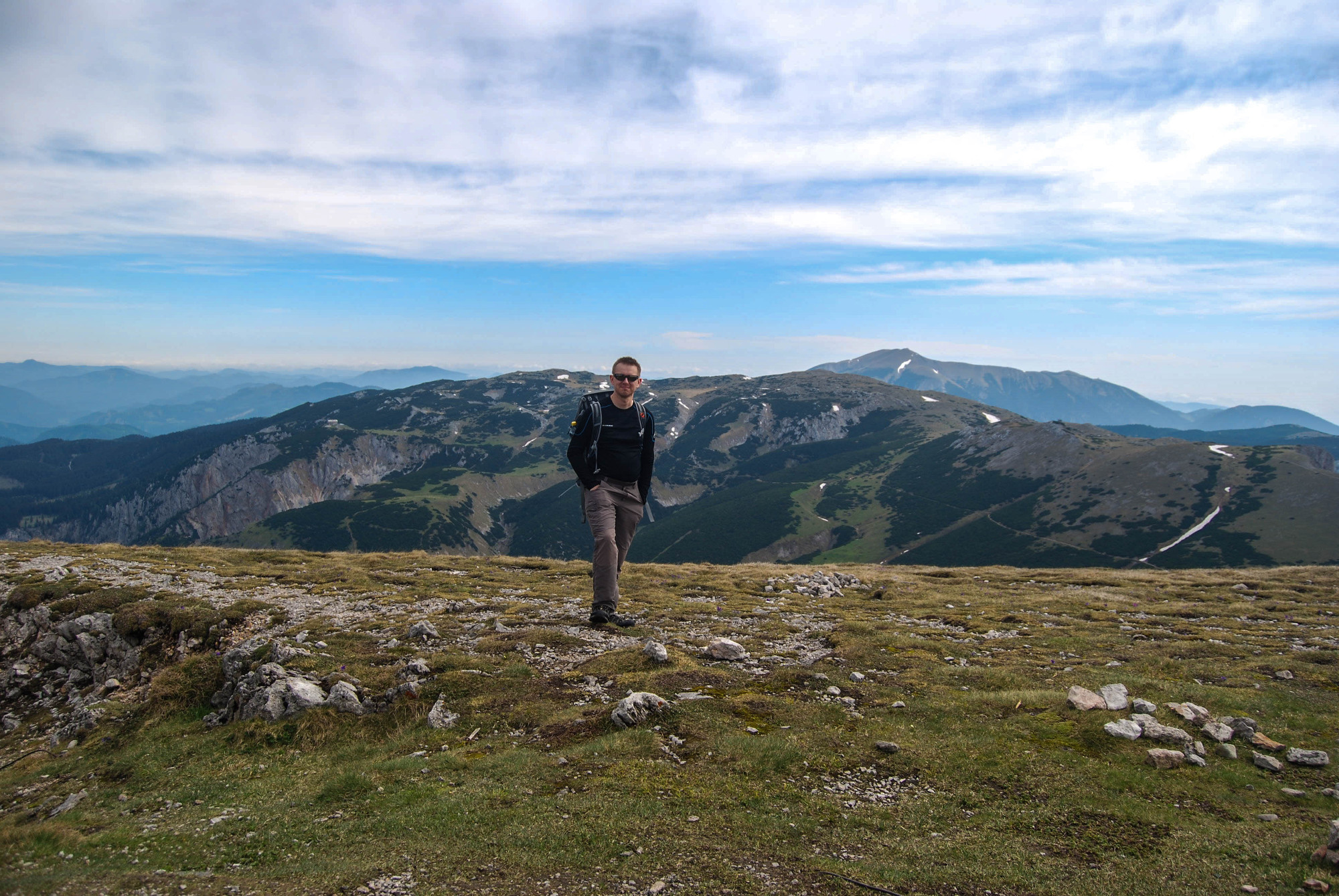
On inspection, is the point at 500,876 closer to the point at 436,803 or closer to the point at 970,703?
the point at 436,803

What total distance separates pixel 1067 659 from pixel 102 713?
86.2 feet

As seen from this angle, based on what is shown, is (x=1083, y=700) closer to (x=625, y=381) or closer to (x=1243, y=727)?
(x=1243, y=727)

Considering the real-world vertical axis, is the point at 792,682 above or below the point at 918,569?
above

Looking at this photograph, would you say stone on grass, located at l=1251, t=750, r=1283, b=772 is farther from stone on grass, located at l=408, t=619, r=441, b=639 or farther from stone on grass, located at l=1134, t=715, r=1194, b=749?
stone on grass, located at l=408, t=619, r=441, b=639

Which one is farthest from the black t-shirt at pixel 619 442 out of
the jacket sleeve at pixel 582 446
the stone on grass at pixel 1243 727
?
the stone on grass at pixel 1243 727

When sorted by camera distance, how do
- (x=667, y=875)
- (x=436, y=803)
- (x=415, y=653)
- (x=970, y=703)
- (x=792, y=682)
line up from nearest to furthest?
(x=667, y=875), (x=436, y=803), (x=970, y=703), (x=792, y=682), (x=415, y=653)

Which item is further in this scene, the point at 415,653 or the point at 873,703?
the point at 415,653

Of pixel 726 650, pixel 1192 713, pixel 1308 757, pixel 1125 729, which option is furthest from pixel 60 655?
pixel 1308 757

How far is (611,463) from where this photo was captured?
60.3ft

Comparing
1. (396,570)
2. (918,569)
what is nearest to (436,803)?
(396,570)

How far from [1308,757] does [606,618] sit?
1594 centimetres

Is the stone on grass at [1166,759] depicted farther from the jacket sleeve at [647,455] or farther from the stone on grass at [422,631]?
the stone on grass at [422,631]

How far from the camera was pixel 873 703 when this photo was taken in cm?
1405

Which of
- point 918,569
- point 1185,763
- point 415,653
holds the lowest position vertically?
point 918,569
